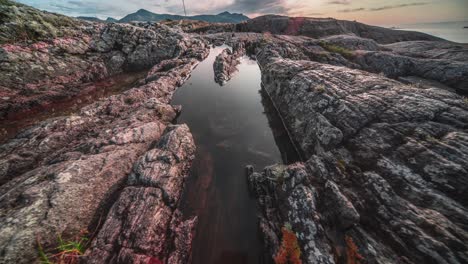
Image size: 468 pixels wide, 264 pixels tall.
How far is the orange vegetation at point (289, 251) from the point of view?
31.2ft

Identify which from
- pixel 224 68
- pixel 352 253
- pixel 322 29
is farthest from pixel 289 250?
pixel 322 29

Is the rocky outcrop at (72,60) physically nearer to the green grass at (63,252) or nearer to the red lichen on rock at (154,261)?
the green grass at (63,252)

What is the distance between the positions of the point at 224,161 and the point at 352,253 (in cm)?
1210

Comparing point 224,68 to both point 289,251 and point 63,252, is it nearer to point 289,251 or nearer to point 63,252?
point 289,251

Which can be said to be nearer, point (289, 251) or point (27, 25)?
point (289, 251)

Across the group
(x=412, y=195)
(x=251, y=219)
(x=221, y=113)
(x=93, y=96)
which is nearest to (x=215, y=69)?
(x=221, y=113)

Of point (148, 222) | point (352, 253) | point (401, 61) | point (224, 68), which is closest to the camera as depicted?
point (352, 253)

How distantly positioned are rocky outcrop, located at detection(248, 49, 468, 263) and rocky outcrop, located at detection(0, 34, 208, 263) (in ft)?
35.5

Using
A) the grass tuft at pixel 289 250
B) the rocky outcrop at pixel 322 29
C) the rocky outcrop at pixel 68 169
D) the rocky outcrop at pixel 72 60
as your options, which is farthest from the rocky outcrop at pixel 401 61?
the rocky outcrop at pixel 322 29

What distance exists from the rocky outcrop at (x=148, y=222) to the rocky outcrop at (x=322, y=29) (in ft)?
338

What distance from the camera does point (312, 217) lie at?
1041 centimetres

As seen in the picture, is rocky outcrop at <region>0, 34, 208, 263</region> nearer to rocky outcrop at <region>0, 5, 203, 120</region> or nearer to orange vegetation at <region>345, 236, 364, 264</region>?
rocky outcrop at <region>0, 5, 203, 120</region>

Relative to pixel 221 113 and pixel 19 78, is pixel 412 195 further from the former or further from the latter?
pixel 19 78

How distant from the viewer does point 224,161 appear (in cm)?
1864
